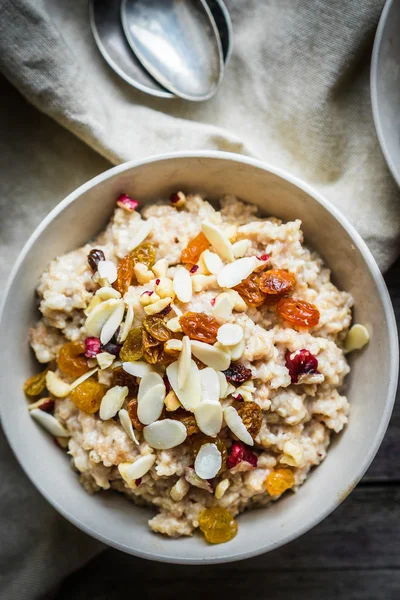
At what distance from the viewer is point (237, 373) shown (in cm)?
178

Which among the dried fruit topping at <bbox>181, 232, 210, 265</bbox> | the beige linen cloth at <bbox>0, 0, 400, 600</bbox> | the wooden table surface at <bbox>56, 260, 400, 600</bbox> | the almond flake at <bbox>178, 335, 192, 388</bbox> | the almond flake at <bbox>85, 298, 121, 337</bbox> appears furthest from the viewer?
the wooden table surface at <bbox>56, 260, 400, 600</bbox>

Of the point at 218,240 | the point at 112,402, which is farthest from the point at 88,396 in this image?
the point at 218,240

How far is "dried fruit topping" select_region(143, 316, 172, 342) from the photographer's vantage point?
1771mm

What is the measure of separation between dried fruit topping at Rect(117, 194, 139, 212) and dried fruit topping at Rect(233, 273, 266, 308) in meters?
0.47

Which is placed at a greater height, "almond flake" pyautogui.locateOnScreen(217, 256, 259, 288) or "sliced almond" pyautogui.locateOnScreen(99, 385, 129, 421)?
"almond flake" pyautogui.locateOnScreen(217, 256, 259, 288)

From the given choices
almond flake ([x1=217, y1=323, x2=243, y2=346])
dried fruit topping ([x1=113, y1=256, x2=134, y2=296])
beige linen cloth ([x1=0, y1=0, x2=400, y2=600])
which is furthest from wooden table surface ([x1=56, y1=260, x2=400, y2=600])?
dried fruit topping ([x1=113, y1=256, x2=134, y2=296])

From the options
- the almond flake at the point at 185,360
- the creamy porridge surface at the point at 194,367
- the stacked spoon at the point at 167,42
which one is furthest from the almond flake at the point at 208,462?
the stacked spoon at the point at 167,42

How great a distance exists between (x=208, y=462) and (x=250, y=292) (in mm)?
547

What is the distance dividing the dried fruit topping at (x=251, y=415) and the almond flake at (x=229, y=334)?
0.20m

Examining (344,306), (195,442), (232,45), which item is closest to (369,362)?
(344,306)

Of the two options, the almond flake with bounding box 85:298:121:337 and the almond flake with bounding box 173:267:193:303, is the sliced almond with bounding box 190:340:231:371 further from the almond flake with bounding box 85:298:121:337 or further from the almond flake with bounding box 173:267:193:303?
the almond flake with bounding box 85:298:121:337

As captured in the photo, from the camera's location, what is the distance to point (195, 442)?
1.81 m

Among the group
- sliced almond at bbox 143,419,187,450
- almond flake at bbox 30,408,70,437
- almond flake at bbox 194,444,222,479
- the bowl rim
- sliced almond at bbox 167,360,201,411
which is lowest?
almond flake at bbox 30,408,70,437

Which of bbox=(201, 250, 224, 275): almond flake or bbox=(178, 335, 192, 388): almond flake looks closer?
bbox=(178, 335, 192, 388): almond flake
